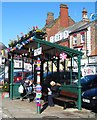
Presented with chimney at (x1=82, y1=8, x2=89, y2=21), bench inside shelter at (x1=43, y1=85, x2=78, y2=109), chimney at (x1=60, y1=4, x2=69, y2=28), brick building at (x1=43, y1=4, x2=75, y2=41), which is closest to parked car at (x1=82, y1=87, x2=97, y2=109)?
bench inside shelter at (x1=43, y1=85, x2=78, y2=109)

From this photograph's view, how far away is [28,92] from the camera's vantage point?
55.9 feet

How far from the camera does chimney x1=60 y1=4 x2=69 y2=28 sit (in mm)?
48062

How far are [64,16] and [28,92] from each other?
112 feet

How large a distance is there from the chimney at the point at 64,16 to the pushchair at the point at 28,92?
31523mm

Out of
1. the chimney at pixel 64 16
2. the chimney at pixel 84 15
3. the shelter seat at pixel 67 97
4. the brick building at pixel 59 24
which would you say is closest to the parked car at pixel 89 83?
the shelter seat at pixel 67 97

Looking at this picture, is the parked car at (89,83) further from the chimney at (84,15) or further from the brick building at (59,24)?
the brick building at (59,24)

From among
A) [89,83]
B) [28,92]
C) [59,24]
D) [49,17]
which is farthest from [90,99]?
[49,17]

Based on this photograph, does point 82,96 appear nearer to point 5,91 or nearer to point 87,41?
point 5,91

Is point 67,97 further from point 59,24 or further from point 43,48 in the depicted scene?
point 59,24

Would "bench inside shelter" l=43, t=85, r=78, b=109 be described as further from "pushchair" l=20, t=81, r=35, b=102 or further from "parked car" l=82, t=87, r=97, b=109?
"pushchair" l=20, t=81, r=35, b=102

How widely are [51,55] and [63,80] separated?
177 centimetres

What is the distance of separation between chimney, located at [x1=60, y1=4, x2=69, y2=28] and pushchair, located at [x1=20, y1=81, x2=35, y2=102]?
103ft

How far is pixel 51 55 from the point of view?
57.9ft

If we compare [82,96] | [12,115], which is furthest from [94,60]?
[12,115]
